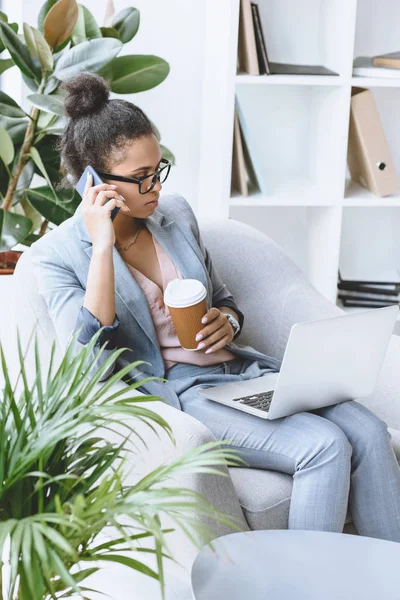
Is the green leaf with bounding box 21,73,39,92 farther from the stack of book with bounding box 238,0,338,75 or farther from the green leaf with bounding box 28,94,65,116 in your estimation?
the stack of book with bounding box 238,0,338,75

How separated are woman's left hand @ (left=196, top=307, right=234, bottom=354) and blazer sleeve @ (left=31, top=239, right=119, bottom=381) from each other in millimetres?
178

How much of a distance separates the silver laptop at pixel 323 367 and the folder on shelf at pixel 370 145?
1370mm

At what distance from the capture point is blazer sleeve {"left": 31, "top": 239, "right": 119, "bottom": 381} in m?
1.76

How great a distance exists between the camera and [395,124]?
3.23 metres

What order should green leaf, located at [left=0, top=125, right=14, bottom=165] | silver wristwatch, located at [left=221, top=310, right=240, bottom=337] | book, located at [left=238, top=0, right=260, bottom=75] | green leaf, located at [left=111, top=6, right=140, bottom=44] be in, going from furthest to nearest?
1. book, located at [left=238, top=0, right=260, bottom=75]
2. green leaf, located at [left=111, top=6, right=140, bottom=44]
3. green leaf, located at [left=0, top=125, right=14, bottom=165]
4. silver wristwatch, located at [left=221, top=310, right=240, bottom=337]

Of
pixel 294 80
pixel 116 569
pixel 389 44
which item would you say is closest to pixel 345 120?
pixel 294 80

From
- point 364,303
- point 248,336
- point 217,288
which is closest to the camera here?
point 217,288

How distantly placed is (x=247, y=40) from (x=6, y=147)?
0.86 metres

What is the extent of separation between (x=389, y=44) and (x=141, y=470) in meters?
2.02

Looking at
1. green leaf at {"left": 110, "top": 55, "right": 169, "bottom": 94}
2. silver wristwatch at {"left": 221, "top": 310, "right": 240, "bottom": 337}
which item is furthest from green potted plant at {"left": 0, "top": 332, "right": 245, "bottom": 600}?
green leaf at {"left": 110, "top": 55, "right": 169, "bottom": 94}

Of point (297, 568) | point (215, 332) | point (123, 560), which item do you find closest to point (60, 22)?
point (215, 332)

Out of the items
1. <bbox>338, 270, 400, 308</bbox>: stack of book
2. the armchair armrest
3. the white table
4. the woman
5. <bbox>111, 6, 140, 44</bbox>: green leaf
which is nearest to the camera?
the white table

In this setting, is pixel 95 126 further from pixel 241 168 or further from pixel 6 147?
pixel 241 168

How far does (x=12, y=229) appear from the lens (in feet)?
8.13
